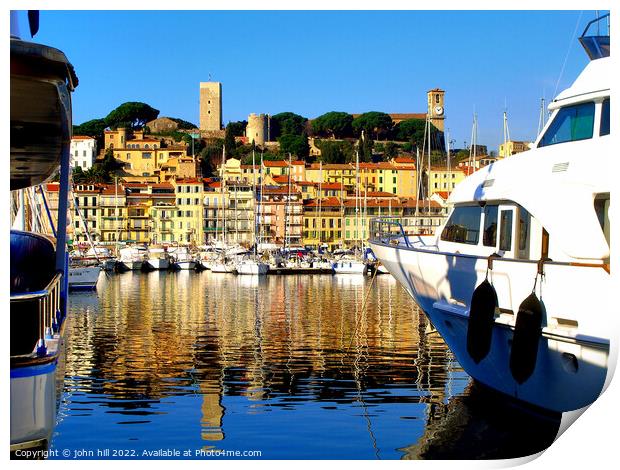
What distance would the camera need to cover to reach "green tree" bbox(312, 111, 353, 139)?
147 metres

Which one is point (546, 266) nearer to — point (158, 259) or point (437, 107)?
point (158, 259)

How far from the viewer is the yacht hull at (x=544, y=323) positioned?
988 centimetres

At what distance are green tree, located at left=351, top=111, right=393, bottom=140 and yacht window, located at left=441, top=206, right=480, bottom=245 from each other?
133969 mm

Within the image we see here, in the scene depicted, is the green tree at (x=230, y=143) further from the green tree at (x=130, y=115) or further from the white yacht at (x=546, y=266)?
the white yacht at (x=546, y=266)

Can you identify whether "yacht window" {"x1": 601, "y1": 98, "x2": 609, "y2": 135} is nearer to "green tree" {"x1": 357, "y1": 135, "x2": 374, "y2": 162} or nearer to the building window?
the building window

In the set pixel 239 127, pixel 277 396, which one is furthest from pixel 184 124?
pixel 277 396

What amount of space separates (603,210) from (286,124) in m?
138

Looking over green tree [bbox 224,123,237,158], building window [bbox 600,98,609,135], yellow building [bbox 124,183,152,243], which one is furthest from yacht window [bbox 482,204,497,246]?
green tree [bbox 224,123,237,158]

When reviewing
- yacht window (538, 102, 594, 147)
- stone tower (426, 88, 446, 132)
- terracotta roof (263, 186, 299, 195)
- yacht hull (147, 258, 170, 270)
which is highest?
stone tower (426, 88, 446, 132)

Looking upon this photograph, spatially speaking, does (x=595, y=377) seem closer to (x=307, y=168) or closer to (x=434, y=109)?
(x=307, y=168)

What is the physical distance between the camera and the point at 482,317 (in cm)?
1167

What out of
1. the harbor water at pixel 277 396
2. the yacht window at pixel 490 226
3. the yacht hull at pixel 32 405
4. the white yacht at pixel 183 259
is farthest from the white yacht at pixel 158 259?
the yacht hull at pixel 32 405

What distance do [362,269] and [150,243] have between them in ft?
100

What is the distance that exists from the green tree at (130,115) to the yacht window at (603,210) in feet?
423
